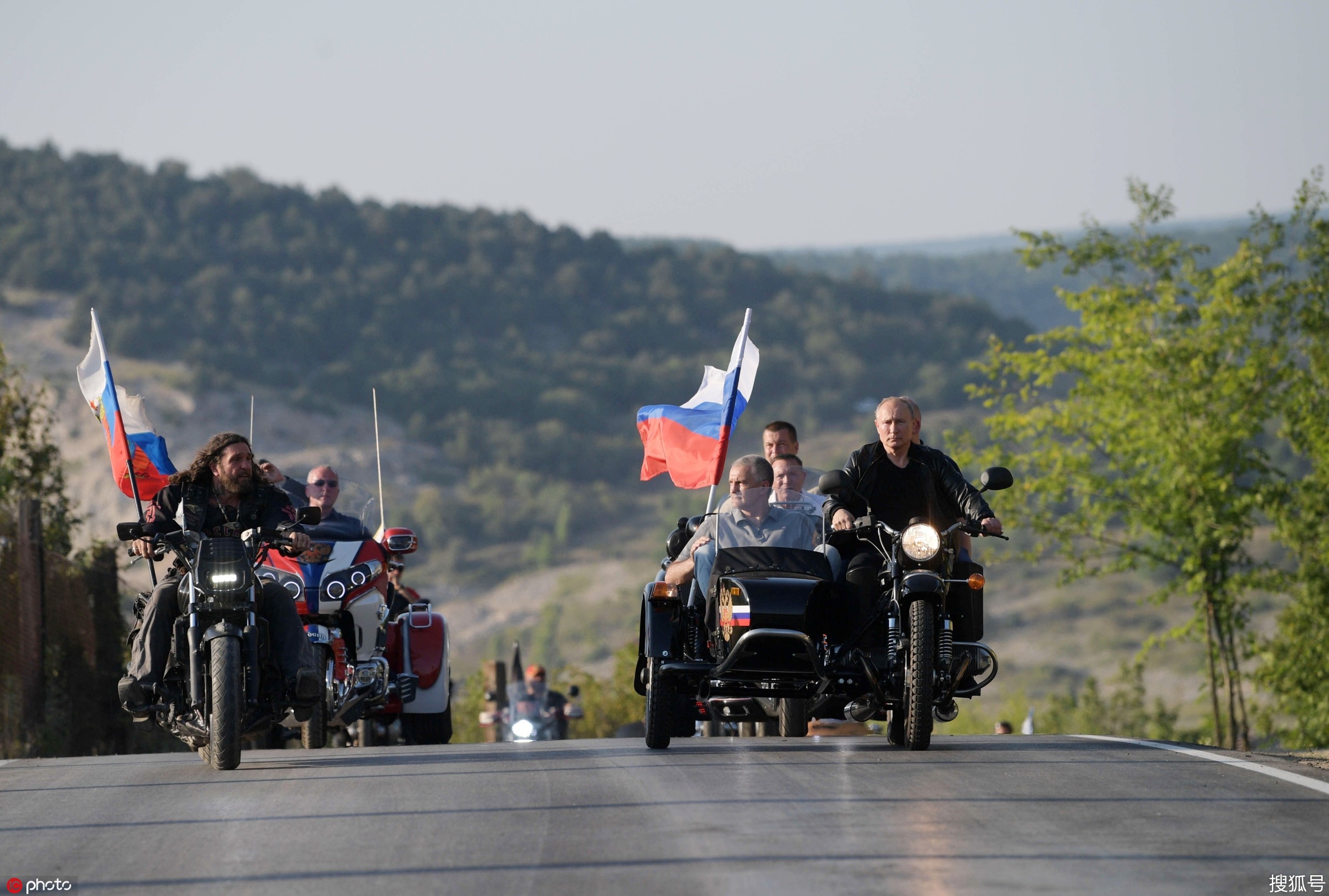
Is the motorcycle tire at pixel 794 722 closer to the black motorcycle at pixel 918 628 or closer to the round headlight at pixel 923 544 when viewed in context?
the black motorcycle at pixel 918 628

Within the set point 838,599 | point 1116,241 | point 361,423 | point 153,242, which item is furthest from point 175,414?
point 838,599

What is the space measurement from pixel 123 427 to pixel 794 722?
4985 millimetres

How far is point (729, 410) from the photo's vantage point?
47.1 ft

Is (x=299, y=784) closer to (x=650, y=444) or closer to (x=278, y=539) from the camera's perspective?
(x=278, y=539)

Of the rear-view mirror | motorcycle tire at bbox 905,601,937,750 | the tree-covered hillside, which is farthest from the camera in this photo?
the tree-covered hillside

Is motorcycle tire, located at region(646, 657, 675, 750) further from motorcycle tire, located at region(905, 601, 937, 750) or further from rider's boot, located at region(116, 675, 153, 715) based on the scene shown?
rider's boot, located at region(116, 675, 153, 715)

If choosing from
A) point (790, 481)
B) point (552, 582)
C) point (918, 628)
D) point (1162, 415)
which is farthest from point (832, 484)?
point (552, 582)

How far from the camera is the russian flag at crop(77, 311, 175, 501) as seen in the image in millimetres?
12578

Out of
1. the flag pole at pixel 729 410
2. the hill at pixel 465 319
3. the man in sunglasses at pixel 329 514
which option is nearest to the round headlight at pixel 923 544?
the flag pole at pixel 729 410

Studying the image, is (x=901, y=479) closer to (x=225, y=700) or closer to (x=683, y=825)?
(x=683, y=825)

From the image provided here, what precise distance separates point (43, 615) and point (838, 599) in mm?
8842

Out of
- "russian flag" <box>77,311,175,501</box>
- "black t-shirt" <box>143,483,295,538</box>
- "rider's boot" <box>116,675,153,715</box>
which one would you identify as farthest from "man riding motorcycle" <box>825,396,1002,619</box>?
"russian flag" <box>77,311,175,501</box>

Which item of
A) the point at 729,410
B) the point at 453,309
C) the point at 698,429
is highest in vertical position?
the point at 453,309

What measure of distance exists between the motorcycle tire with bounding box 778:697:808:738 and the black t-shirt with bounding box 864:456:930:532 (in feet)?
5.61
